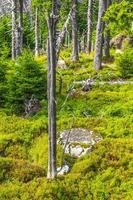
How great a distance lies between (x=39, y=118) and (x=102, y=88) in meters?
5.83

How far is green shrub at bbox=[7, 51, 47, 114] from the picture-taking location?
63.4 feet

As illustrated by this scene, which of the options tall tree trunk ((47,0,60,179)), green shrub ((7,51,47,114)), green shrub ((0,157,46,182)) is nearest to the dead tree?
green shrub ((7,51,47,114))

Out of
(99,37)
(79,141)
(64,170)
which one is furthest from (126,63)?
(64,170)

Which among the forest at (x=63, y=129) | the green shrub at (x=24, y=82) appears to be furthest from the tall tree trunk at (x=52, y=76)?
the green shrub at (x=24, y=82)

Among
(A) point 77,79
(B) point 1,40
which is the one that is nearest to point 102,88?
(A) point 77,79

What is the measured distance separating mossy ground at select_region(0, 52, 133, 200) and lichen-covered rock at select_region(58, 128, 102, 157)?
0.34 metres

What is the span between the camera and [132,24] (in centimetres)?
1229

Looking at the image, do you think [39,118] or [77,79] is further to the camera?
[77,79]

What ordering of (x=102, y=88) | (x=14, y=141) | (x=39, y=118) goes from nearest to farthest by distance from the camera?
(x=14, y=141)
(x=39, y=118)
(x=102, y=88)

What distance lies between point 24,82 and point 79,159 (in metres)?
7.00

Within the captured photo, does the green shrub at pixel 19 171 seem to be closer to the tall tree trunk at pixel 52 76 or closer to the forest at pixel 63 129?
the forest at pixel 63 129

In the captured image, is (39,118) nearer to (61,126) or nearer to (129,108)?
(61,126)

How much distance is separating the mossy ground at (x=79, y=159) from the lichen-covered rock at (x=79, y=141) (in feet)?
1.11

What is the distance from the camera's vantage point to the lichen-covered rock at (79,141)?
14.1 metres
